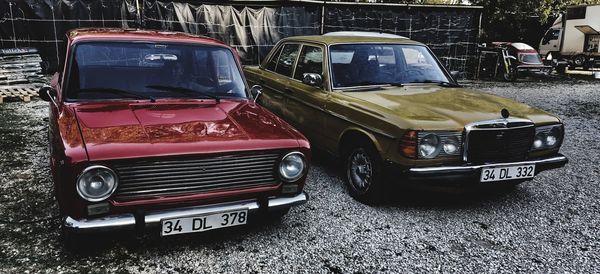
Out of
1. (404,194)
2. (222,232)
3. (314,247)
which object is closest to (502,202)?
(404,194)

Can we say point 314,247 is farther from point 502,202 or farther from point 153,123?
point 502,202

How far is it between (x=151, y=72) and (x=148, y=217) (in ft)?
4.97

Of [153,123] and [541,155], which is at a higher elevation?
[153,123]

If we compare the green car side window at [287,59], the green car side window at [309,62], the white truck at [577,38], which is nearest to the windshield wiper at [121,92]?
the green car side window at [309,62]

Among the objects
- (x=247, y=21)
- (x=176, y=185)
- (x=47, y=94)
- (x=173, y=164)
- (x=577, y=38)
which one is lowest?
(x=176, y=185)

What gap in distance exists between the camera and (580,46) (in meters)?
20.8

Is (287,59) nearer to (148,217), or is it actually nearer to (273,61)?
(273,61)

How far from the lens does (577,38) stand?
20906 mm

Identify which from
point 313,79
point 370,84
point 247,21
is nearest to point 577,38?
point 247,21

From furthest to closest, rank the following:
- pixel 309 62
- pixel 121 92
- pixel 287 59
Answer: pixel 287 59, pixel 309 62, pixel 121 92

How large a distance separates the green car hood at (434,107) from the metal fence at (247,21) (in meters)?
9.39

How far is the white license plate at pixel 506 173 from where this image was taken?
13.2ft

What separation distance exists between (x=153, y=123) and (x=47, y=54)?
33.9 feet

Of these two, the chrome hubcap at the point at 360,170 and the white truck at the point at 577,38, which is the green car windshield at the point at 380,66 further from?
the white truck at the point at 577,38
